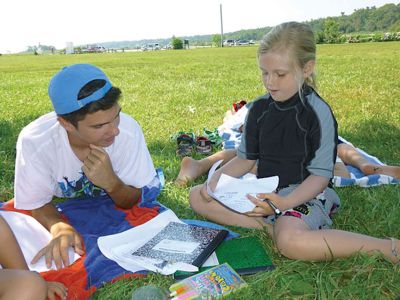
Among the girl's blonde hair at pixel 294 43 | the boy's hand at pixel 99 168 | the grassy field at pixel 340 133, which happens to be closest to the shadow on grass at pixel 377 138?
the grassy field at pixel 340 133

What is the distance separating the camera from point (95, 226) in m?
2.77

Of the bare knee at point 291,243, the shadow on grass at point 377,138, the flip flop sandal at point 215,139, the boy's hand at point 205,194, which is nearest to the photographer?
the bare knee at point 291,243

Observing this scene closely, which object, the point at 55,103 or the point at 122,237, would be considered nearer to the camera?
the point at 55,103

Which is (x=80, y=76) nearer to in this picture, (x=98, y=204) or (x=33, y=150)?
(x=33, y=150)

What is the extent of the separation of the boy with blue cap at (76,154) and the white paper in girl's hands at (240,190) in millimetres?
486

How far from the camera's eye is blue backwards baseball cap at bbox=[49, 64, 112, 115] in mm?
2232

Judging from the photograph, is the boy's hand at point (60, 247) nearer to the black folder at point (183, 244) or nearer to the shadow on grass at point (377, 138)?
the black folder at point (183, 244)

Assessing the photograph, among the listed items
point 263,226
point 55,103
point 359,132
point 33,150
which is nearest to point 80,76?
point 55,103

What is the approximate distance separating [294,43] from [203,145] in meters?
1.92

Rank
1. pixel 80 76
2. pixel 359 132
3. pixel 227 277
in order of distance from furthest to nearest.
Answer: pixel 359 132 < pixel 80 76 < pixel 227 277

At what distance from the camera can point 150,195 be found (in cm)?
307

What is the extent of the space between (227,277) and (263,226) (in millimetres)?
650

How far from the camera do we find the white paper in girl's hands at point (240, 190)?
247cm

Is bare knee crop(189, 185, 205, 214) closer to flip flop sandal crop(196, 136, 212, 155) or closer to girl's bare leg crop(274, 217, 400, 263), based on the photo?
girl's bare leg crop(274, 217, 400, 263)
